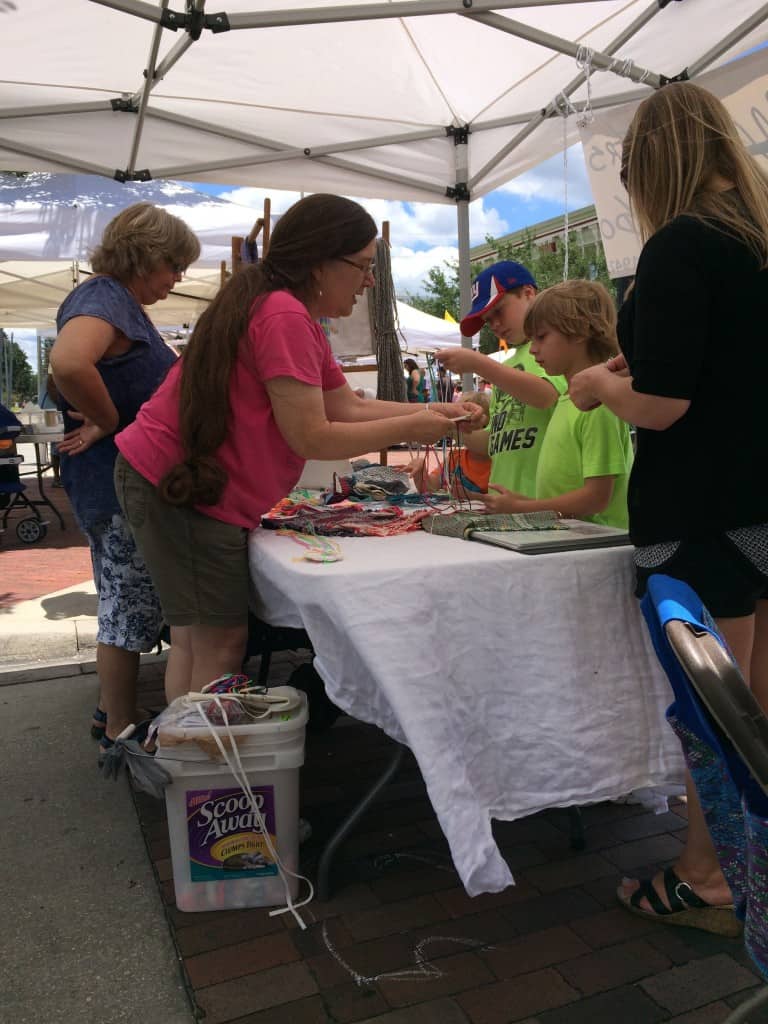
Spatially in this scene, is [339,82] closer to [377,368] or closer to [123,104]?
[123,104]

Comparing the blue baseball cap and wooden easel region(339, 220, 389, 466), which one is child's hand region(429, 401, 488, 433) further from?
wooden easel region(339, 220, 389, 466)

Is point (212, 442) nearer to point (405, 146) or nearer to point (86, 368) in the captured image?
point (86, 368)

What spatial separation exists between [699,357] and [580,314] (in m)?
0.84

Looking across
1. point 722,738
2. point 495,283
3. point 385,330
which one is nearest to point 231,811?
point 722,738

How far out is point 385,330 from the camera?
14.4 feet

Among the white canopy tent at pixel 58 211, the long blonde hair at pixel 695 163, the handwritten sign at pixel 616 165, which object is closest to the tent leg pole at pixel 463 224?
the handwritten sign at pixel 616 165

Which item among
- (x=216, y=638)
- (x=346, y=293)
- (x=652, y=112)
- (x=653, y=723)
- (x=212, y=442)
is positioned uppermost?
(x=652, y=112)

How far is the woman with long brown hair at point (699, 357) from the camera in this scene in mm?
1494

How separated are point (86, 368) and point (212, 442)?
0.76 meters

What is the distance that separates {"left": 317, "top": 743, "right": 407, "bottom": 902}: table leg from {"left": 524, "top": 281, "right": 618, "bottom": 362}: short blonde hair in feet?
3.98

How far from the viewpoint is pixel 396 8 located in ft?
10.7

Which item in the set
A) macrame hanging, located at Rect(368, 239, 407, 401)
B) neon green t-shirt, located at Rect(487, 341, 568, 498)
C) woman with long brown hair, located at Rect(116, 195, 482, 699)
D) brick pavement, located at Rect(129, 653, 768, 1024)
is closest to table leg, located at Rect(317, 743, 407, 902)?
brick pavement, located at Rect(129, 653, 768, 1024)

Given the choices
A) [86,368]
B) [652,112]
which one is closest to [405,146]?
[86,368]

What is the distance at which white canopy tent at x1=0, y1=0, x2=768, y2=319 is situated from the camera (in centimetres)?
360
